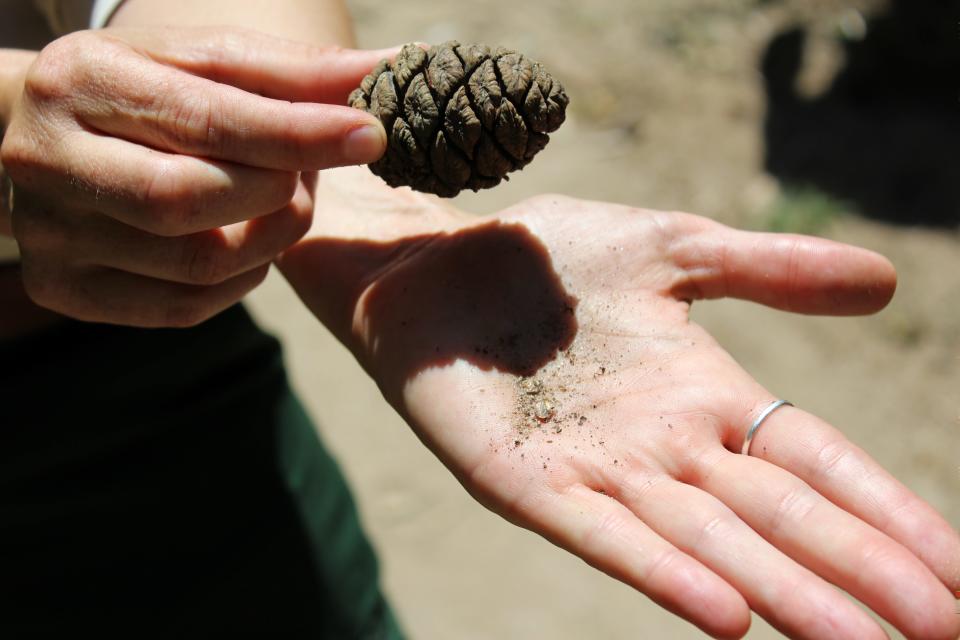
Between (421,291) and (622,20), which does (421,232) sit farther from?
(622,20)

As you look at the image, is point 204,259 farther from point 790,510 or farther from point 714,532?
point 790,510

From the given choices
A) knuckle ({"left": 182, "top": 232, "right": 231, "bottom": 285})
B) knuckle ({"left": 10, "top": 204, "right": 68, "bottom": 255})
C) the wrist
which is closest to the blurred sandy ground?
knuckle ({"left": 182, "top": 232, "right": 231, "bottom": 285})

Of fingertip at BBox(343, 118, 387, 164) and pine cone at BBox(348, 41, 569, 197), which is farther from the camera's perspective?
pine cone at BBox(348, 41, 569, 197)

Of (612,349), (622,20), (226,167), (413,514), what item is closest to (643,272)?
(612,349)

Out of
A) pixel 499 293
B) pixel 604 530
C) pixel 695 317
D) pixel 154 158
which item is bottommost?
pixel 695 317

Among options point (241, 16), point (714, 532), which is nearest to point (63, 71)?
point (241, 16)

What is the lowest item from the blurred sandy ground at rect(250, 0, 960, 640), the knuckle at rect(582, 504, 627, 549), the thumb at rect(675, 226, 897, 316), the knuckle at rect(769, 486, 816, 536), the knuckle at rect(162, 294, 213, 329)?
the blurred sandy ground at rect(250, 0, 960, 640)

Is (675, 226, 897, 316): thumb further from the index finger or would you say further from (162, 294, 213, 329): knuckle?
(162, 294, 213, 329): knuckle
